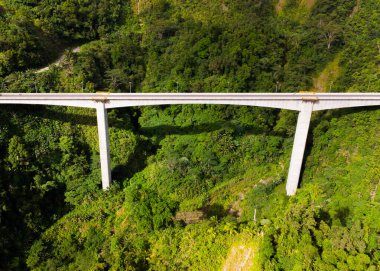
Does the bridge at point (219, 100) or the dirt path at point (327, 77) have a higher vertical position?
the dirt path at point (327, 77)

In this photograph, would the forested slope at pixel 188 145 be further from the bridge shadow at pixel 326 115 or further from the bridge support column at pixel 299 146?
the bridge support column at pixel 299 146

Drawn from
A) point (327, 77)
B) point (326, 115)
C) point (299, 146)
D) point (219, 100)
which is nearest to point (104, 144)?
point (219, 100)

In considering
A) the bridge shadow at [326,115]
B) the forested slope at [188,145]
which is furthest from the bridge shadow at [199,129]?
the bridge shadow at [326,115]

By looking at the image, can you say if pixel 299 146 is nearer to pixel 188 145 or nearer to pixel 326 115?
pixel 326 115

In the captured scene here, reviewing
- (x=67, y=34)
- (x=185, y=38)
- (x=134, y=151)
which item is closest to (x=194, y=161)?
(x=134, y=151)

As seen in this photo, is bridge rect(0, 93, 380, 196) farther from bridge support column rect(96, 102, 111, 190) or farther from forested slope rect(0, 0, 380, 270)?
forested slope rect(0, 0, 380, 270)

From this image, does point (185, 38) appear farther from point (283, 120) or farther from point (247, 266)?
point (247, 266)

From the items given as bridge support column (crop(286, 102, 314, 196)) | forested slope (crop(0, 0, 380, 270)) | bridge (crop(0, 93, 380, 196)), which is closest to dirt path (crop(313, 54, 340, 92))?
forested slope (crop(0, 0, 380, 270))

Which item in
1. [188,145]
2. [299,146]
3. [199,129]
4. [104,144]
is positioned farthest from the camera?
[199,129]
